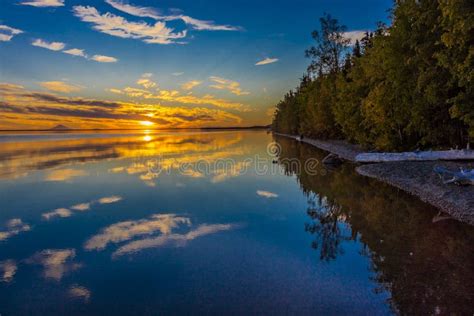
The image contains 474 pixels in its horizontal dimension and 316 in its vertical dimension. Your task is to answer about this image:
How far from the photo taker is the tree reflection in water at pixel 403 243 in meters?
6.45

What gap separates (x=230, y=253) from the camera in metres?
9.01

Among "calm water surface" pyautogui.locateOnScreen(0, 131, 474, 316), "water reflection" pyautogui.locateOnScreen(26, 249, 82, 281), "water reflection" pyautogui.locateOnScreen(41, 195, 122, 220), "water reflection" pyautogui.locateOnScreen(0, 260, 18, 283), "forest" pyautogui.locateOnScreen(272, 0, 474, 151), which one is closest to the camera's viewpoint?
"calm water surface" pyautogui.locateOnScreen(0, 131, 474, 316)

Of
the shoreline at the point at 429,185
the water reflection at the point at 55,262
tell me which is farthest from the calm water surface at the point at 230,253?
the shoreline at the point at 429,185

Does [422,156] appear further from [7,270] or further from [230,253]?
[7,270]

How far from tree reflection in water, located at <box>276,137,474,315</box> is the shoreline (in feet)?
1.58

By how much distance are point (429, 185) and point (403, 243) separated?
7204 millimetres

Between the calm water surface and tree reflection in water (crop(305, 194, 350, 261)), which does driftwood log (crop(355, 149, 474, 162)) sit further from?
tree reflection in water (crop(305, 194, 350, 261))

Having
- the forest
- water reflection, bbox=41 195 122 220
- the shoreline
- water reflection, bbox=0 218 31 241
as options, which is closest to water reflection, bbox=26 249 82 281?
water reflection, bbox=0 218 31 241

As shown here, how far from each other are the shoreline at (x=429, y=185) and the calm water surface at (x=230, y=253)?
64 cm

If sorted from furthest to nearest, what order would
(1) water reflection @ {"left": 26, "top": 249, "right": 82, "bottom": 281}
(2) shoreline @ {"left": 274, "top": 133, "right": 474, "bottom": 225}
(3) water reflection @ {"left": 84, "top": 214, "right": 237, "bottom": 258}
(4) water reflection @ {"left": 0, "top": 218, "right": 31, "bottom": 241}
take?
(2) shoreline @ {"left": 274, "top": 133, "right": 474, "bottom": 225} → (4) water reflection @ {"left": 0, "top": 218, "right": 31, "bottom": 241} → (3) water reflection @ {"left": 84, "top": 214, "right": 237, "bottom": 258} → (1) water reflection @ {"left": 26, "top": 249, "right": 82, "bottom": 281}

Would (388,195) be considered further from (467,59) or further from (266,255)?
(266,255)

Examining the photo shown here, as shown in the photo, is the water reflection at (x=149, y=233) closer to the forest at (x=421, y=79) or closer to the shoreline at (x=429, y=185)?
the shoreline at (x=429, y=185)

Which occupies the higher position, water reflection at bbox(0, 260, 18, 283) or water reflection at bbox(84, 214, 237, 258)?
water reflection at bbox(84, 214, 237, 258)

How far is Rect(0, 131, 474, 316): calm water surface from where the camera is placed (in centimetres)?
644
